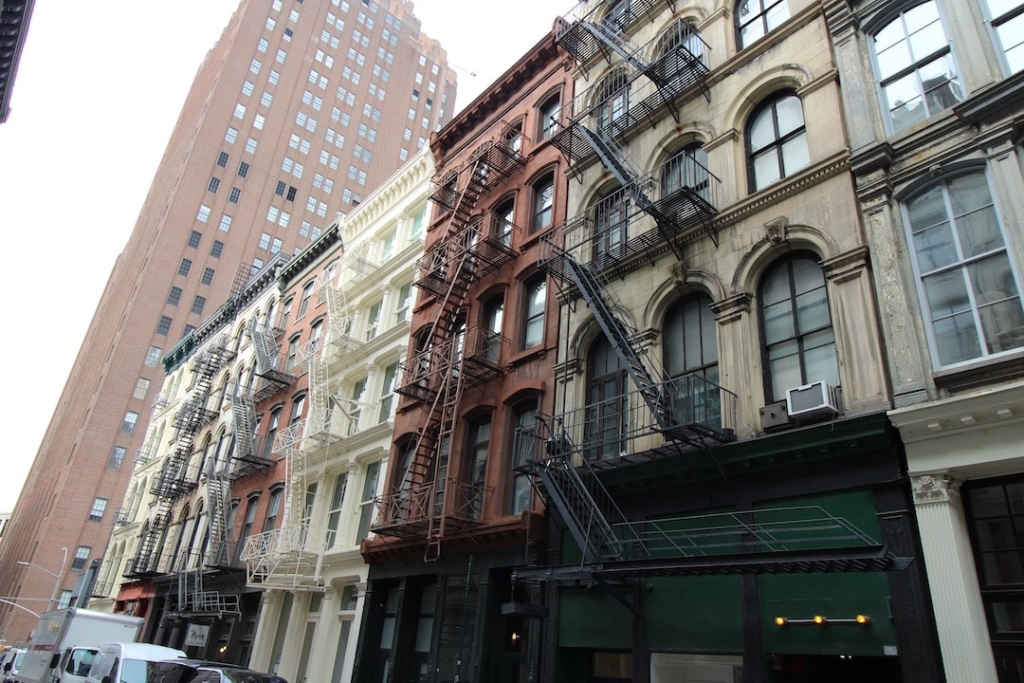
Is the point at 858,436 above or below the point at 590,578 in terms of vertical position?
above

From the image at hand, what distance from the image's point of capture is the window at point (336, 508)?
23844 millimetres

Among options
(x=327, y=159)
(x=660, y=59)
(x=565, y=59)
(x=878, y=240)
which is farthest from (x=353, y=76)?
(x=878, y=240)

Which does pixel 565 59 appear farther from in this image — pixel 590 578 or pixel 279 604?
pixel 279 604

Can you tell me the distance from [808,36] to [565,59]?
32.0ft

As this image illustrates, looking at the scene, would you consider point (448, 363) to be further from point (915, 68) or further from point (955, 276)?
point (915, 68)

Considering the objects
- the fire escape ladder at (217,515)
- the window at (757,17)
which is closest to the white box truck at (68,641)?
the fire escape ladder at (217,515)

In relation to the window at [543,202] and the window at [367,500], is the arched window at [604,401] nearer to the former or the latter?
the window at [543,202]

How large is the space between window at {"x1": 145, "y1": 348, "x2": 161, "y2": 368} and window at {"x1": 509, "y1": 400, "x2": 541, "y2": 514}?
67.5 m

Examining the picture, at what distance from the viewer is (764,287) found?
44.7 feet

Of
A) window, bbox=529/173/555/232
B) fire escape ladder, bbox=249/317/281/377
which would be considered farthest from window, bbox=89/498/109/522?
window, bbox=529/173/555/232

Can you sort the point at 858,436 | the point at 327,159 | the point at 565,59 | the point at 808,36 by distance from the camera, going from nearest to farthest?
the point at 858,436 → the point at 808,36 → the point at 565,59 → the point at 327,159

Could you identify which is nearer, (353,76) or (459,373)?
(459,373)

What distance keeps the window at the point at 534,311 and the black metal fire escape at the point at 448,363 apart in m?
1.16

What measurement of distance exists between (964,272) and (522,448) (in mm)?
10346
